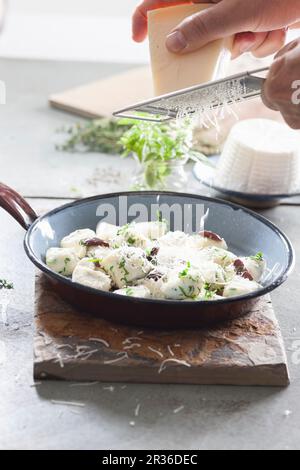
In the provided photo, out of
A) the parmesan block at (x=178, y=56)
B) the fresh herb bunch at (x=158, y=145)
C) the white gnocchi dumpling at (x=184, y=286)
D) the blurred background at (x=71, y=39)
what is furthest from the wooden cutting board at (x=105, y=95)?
the white gnocchi dumpling at (x=184, y=286)

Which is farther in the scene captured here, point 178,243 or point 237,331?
point 178,243

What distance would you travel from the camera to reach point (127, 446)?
1.08 metres

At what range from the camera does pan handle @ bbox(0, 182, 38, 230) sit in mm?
1471

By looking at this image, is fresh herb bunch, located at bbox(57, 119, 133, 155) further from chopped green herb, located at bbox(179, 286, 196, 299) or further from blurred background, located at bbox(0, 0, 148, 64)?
chopped green herb, located at bbox(179, 286, 196, 299)

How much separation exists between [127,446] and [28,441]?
12 centimetres

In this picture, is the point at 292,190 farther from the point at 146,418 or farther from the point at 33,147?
the point at 146,418

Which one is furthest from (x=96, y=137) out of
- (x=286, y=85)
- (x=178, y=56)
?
(x=286, y=85)

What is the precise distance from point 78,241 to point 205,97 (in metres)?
0.31

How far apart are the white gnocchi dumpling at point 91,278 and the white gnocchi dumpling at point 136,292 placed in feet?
0.10

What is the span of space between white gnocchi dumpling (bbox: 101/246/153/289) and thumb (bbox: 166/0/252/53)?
38 cm

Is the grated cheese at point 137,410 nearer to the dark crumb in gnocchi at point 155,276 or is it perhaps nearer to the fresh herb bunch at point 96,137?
the dark crumb in gnocchi at point 155,276

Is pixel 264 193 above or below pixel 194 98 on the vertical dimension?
below

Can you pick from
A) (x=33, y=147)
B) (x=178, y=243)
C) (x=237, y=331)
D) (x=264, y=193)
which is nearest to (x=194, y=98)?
(x=178, y=243)

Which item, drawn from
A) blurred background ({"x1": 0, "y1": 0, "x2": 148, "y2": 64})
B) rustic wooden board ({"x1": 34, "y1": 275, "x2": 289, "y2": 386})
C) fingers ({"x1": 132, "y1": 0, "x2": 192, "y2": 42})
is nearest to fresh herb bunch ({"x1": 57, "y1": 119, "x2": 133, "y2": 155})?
fingers ({"x1": 132, "y1": 0, "x2": 192, "y2": 42})
